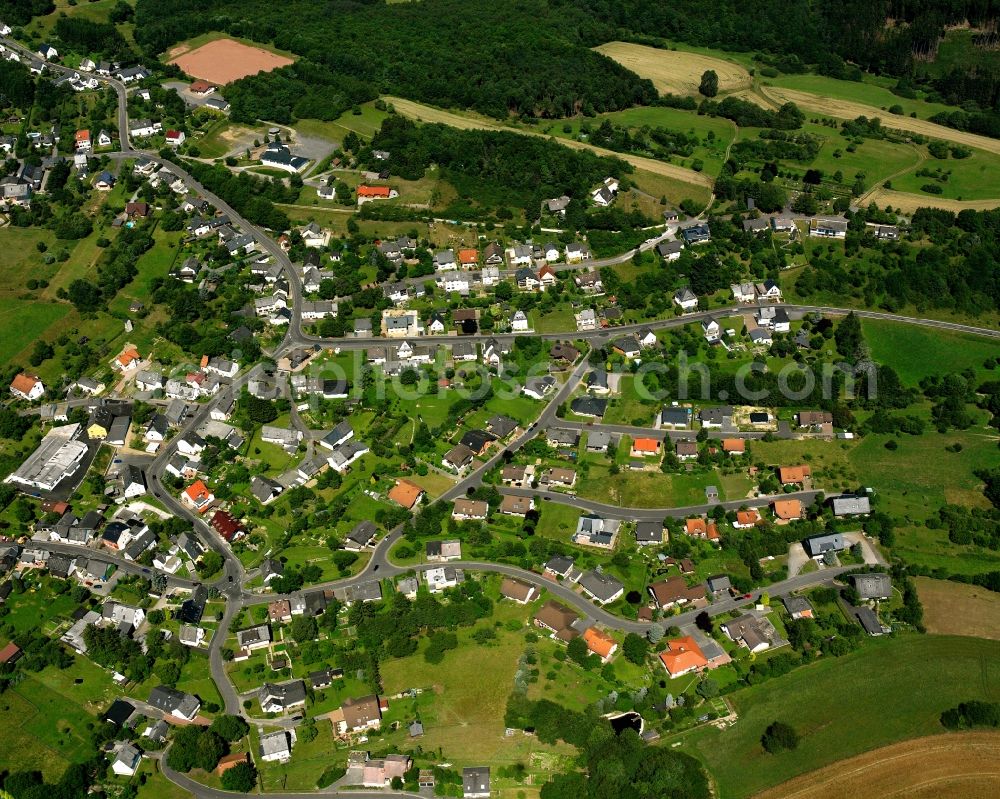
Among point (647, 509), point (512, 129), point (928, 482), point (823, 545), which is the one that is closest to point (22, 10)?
point (512, 129)

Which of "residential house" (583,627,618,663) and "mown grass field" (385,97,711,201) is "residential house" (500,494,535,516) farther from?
"mown grass field" (385,97,711,201)

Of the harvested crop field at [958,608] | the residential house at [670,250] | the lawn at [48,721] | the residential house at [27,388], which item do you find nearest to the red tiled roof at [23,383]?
the residential house at [27,388]

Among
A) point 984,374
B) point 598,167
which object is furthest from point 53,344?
point 984,374

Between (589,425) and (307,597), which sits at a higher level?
(589,425)

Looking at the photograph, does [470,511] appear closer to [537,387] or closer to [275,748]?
[537,387]

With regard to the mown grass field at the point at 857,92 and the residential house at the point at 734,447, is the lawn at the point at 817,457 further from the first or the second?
the mown grass field at the point at 857,92

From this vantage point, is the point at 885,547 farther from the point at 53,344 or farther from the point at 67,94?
the point at 67,94
